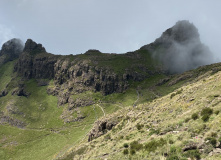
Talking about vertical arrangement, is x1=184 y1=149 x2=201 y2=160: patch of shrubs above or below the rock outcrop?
above

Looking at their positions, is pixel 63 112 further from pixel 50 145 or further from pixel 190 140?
pixel 190 140

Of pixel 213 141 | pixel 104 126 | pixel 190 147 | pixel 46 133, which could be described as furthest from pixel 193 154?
pixel 46 133

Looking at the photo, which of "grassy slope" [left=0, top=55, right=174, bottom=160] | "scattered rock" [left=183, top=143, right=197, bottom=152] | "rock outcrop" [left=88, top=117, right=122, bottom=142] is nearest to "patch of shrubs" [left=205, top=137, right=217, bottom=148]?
"scattered rock" [left=183, top=143, right=197, bottom=152]

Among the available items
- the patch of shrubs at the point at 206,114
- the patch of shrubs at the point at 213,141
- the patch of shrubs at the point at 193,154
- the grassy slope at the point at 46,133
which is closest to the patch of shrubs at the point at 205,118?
the patch of shrubs at the point at 206,114

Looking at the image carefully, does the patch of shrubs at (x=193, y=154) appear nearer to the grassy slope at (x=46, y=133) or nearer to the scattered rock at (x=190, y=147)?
the scattered rock at (x=190, y=147)

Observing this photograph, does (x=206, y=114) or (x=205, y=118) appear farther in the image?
(x=206, y=114)

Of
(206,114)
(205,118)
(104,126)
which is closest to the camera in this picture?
(205,118)

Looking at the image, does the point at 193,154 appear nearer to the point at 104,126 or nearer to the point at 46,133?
the point at 104,126

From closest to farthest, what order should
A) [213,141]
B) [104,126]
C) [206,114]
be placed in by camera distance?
[213,141] < [206,114] < [104,126]

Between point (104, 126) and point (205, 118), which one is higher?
point (205, 118)

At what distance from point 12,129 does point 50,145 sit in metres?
70.2

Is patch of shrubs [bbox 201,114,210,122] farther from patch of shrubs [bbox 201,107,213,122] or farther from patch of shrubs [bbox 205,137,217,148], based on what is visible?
patch of shrubs [bbox 205,137,217,148]

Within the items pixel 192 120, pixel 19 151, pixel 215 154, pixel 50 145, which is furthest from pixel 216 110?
pixel 19 151

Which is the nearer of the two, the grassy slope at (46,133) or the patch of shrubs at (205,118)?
the patch of shrubs at (205,118)
